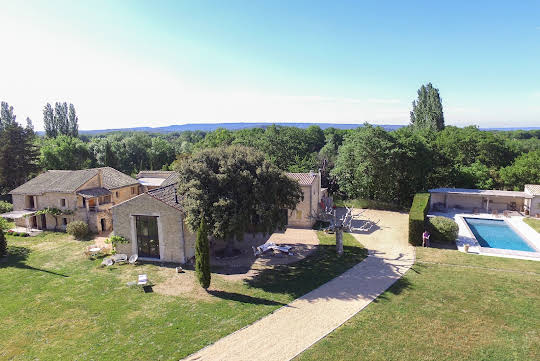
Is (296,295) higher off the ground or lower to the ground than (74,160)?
lower

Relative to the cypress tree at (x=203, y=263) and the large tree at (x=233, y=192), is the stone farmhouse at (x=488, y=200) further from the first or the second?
the cypress tree at (x=203, y=263)

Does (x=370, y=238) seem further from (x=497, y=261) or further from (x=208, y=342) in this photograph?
(x=208, y=342)

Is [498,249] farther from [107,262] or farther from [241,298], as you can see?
[107,262]

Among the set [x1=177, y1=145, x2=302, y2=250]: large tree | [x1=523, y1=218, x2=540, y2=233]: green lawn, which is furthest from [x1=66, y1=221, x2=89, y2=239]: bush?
[x1=523, y1=218, x2=540, y2=233]: green lawn

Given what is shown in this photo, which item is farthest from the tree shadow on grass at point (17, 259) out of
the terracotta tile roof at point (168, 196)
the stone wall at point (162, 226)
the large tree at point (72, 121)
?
the large tree at point (72, 121)

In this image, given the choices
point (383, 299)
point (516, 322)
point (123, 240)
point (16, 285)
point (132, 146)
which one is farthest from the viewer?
point (132, 146)

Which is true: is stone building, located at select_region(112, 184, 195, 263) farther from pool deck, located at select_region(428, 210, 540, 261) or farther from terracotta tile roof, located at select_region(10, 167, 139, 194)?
pool deck, located at select_region(428, 210, 540, 261)

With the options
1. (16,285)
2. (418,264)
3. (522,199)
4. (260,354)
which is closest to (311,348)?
(260,354)
